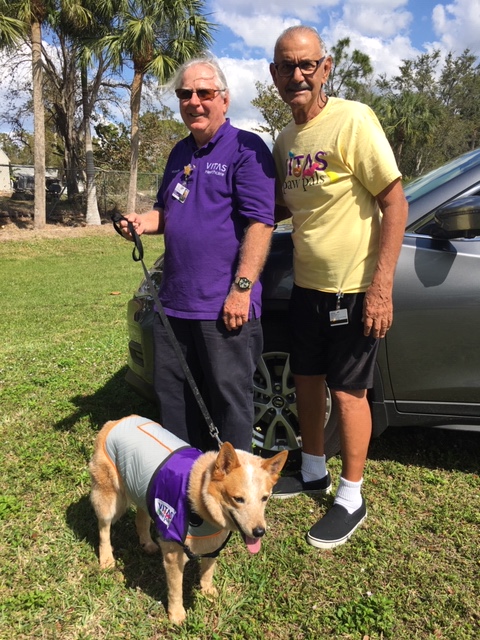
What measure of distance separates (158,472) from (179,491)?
0.14 metres

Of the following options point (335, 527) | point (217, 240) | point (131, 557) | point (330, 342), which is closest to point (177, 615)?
point (131, 557)

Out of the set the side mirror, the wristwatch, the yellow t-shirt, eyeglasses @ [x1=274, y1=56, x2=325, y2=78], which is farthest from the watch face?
the side mirror

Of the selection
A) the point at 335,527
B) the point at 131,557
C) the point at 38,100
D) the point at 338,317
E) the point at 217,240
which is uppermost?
the point at 38,100

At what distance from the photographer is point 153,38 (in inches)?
706

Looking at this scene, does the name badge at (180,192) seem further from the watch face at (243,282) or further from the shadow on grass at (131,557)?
the shadow on grass at (131,557)

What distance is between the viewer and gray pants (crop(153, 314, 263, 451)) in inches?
96.3

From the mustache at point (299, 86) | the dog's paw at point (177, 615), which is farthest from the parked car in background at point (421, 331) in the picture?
the dog's paw at point (177, 615)

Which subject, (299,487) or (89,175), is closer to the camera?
(299,487)

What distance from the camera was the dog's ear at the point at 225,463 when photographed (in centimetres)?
191

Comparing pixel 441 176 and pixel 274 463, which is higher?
pixel 441 176

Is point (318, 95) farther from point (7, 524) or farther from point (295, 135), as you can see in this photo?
point (7, 524)

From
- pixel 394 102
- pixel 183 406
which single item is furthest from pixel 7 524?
pixel 394 102

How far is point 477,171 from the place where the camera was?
2830 millimetres

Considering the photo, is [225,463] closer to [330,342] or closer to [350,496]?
[330,342]
